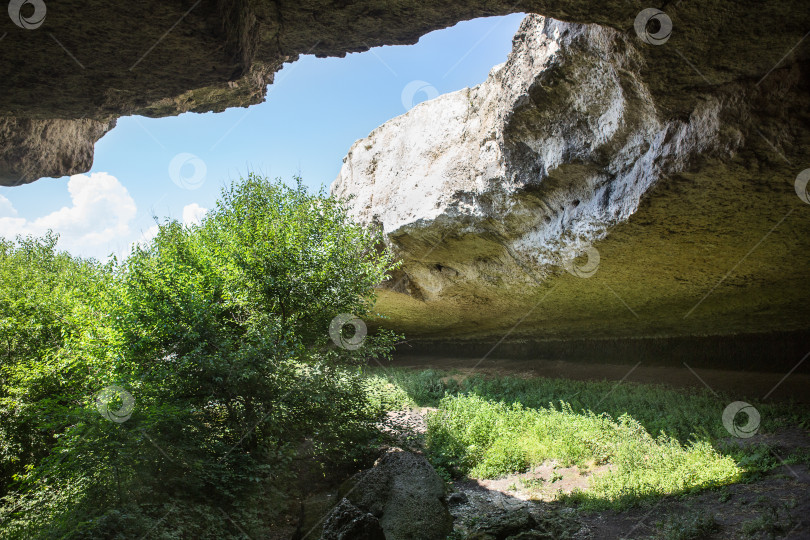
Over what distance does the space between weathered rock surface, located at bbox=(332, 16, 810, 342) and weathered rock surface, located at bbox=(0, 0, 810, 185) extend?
1.34 feet

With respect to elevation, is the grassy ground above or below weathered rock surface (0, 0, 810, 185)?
below

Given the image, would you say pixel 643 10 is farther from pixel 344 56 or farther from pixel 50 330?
pixel 50 330

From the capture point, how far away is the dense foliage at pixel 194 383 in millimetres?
6859

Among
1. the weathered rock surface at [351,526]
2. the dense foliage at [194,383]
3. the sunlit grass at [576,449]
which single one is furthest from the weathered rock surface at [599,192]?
the weathered rock surface at [351,526]

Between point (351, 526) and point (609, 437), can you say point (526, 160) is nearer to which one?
point (609, 437)

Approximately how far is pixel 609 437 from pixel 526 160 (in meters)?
6.20

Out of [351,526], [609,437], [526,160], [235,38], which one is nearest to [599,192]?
[526,160]

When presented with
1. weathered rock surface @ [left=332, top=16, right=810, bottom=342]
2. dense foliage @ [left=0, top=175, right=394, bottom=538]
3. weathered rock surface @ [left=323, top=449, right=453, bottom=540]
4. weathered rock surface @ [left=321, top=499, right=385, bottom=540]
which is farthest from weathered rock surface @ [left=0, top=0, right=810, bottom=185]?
weathered rock surface @ [left=323, top=449, right=453, bottom=540]

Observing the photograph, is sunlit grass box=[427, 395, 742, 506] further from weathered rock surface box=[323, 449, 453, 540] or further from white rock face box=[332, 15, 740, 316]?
white rock face box=[332, 15, 740, 316]

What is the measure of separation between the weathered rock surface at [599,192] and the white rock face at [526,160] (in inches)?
1.3

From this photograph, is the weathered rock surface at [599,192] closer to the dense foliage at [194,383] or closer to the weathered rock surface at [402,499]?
the dense foliage at [194,383]

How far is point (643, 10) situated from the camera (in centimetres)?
442

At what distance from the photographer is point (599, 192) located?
8688mm

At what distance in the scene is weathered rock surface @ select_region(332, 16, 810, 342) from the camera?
6047 millimetres
